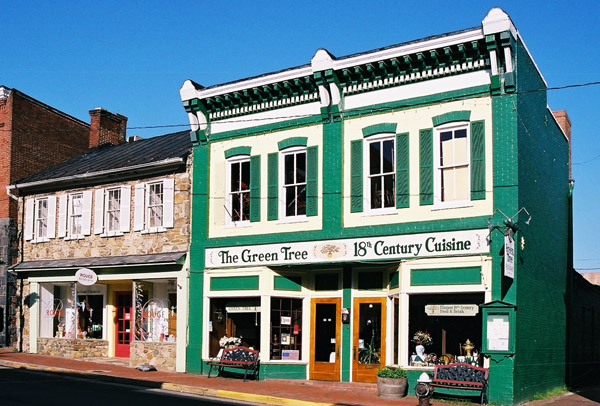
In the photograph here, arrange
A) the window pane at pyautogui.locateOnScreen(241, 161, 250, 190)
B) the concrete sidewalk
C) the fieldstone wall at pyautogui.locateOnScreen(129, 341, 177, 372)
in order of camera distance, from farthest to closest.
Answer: the fieldstone wall at pyautogui.locateOnScreen(129, 341, 177, 372)
the window pane at pyautogui.locateOnScreen(241, 161, 250, 190)
the concrete sidewalk

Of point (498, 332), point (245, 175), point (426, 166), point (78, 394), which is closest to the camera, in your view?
point (78, 394)

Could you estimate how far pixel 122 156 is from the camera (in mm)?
28469

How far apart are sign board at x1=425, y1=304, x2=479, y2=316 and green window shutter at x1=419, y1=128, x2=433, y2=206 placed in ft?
8.71

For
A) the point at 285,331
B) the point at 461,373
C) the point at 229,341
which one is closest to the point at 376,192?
the point at 285,331

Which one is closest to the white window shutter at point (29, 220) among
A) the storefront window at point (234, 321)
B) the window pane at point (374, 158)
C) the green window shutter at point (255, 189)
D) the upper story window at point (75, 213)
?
the upper story window at point (75, 213)

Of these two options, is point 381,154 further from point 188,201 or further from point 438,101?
point 188,201

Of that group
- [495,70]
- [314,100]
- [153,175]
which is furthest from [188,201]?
[495,70]

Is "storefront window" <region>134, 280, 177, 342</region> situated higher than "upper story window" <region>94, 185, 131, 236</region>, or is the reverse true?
"upper story window" <region>94, 185, 131, 236</region>

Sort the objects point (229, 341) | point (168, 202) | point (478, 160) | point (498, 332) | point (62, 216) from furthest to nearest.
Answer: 1. point (62, 216)
2. point (168, 202)
3. point (229, 341)
4. point (478, 160)
5. point (498, 332)

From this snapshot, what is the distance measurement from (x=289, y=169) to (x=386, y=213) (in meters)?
3.65

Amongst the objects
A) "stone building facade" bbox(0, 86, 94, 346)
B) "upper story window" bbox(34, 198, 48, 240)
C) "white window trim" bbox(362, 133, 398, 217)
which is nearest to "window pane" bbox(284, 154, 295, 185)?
"white window trim" bbox(362, 133, 398, 217)

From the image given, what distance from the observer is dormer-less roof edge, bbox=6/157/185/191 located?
24.3 metres

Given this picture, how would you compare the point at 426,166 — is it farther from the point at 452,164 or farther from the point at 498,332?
the point at 498,332

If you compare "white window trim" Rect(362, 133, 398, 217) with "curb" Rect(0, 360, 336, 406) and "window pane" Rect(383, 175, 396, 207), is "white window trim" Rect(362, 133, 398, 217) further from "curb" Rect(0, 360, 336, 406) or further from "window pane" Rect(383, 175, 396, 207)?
"curb" Rect(0, 360, 336, 406)
